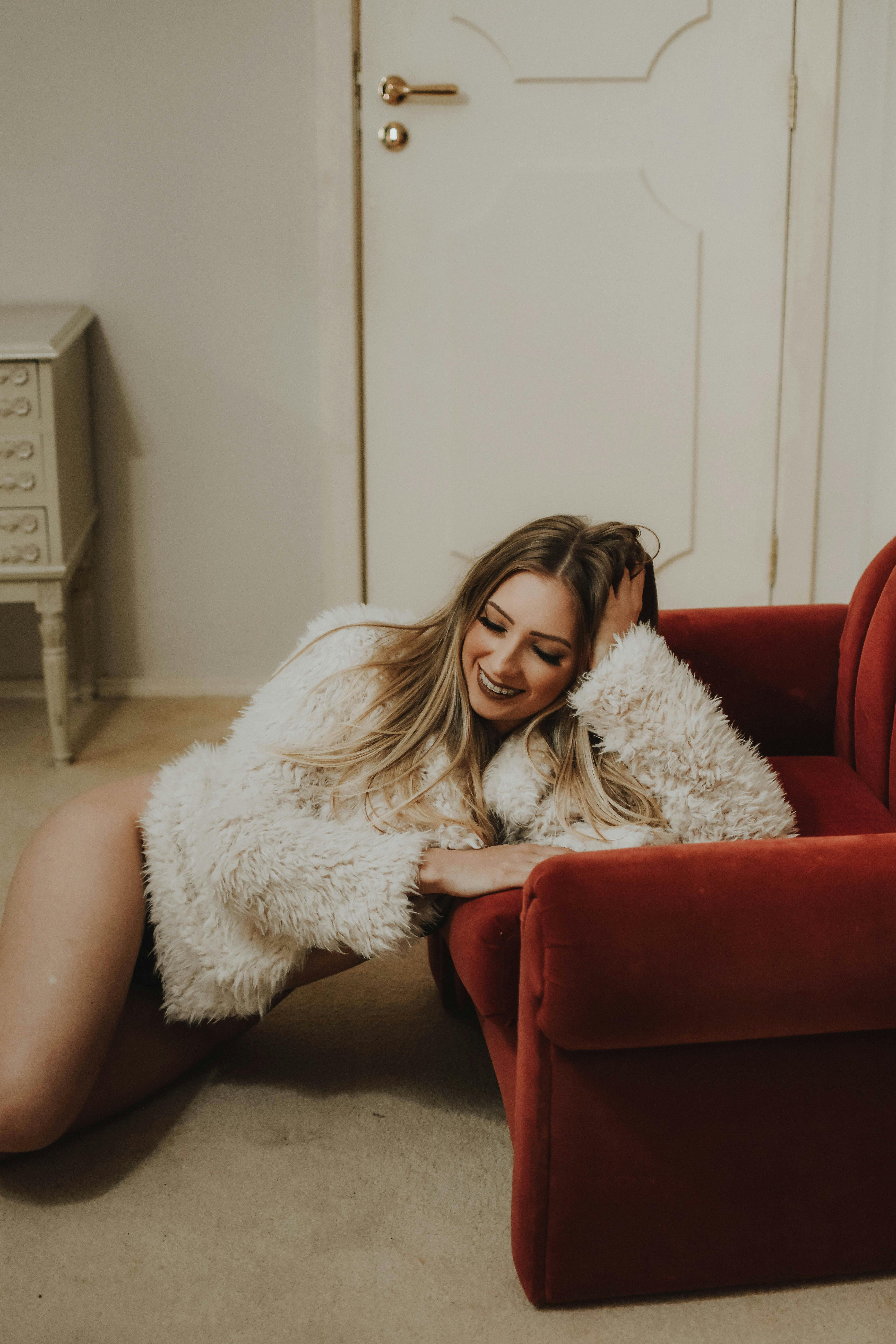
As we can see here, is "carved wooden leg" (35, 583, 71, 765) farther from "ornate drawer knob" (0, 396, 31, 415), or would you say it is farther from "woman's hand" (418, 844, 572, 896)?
"woman's hand" (418, 844, 572, 896)

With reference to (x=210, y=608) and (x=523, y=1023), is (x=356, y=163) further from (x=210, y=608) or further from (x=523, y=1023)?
(x=523, y=1023)

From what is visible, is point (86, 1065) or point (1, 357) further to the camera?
point (1, 357)

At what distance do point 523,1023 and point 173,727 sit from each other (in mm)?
1787

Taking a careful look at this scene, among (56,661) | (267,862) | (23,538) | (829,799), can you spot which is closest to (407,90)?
(23,538)

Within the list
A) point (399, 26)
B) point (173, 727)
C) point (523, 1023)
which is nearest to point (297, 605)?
point (173, 727)

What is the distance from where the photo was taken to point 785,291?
245cm

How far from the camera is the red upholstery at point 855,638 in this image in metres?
1.48

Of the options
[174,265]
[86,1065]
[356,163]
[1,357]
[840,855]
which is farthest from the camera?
[174,265]

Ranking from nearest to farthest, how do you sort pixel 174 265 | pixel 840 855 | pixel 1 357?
1. pixel 840 855
2. pixel 1 357
3. pixel 174 265

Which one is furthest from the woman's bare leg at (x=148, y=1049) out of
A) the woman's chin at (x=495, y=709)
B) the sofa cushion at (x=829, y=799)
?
the sofa cushion at (x=829, y=799)

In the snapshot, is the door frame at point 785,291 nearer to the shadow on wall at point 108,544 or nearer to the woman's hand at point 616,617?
the shadow on wall at point 108,544

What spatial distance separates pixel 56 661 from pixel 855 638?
164cm

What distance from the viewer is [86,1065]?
115cm

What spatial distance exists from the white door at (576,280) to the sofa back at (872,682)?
41.6 inches
